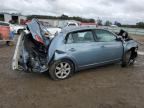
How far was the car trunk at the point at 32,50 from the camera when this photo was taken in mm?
5645

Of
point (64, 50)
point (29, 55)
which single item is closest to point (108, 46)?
point (64, 50)

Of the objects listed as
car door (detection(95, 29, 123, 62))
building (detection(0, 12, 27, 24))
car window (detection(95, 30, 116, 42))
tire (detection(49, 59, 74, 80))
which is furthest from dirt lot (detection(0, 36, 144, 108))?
building (detection(0, 12, 27, 24))

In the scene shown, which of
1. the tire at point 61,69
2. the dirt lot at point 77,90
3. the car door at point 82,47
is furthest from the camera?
the car door at point 82,47

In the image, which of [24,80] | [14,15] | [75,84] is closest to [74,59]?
[75,84]

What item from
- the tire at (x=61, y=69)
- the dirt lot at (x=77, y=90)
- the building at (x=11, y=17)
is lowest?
the dirt lot at (x=77, y=90)

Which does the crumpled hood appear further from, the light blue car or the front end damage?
the front end damage

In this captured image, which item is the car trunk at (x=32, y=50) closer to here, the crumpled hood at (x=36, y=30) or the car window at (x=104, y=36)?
the crumpled hood at (x=36, y=30)

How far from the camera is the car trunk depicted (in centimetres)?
564

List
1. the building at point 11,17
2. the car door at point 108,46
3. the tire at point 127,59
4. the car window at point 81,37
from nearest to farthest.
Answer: the car window at point 81,37, the car door at point 108,46, the tire at point 127,59, the building at point 11,17

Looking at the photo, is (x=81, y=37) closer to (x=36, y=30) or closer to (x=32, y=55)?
(x=36, y=30)

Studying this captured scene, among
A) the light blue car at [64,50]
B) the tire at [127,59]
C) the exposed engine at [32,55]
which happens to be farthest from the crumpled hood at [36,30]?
the tire at [127,59]

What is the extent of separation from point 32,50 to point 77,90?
2.15 m

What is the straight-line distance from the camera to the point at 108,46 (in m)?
6.54

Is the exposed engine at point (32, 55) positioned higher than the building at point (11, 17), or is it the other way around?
the building at point (11, 17)
